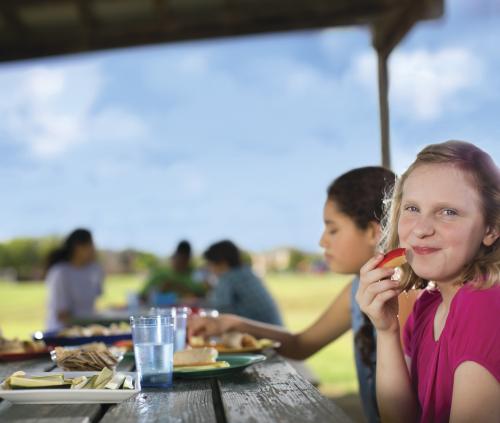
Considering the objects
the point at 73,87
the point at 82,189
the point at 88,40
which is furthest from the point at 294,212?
the point at 88,40

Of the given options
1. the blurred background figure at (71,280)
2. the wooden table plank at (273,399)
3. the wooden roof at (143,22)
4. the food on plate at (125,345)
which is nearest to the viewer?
the wooden table plank at (273,399)

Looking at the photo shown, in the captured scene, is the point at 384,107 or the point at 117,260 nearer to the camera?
the point at 384,107

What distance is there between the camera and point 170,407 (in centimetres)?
113

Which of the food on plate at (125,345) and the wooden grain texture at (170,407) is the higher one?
the wooden grain texture at (170,407)

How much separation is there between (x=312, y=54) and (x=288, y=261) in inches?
1035

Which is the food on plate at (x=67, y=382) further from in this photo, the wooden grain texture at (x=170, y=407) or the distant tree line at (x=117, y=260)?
the distant tree line at (x=117, y=260)

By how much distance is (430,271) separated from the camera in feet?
4.24

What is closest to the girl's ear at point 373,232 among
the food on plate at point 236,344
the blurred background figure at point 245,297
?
the food on plate at point 236,344

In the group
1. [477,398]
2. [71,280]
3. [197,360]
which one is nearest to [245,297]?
[71,280]

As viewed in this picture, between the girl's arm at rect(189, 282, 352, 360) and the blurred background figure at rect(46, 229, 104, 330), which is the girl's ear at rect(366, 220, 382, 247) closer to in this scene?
the girl's arm at rect(189, 282, 352, 360)

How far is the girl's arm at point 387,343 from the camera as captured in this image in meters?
1.32

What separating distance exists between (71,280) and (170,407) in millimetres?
4112

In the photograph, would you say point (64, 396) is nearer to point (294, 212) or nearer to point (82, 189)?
point (82, 189)

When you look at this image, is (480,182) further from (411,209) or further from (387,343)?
(387,343)
